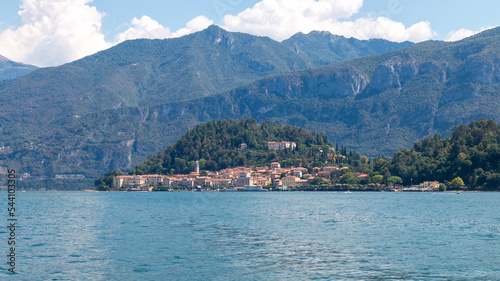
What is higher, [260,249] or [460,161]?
[460,161]

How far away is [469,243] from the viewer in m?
51.1

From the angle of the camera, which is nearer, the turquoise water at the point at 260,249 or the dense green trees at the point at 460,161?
the turquoise water at the point at 260,249

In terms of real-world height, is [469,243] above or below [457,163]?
below

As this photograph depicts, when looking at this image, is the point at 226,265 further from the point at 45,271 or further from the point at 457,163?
the point at 457,163

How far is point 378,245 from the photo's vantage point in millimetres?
49719

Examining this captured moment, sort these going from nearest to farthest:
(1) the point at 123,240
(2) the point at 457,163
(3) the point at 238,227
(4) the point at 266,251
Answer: (4) the point at 266,251
(1) the point at 123,240
(3) the point at 238,227
(2) the point at 457,163

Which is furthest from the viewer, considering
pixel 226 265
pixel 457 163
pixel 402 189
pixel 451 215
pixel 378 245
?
pixel 402 189

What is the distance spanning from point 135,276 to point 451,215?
51.2m

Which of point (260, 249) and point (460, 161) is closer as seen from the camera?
point (260, 249)

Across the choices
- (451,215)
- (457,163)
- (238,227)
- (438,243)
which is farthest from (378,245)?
(457,163)

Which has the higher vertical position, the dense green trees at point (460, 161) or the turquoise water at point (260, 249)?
the dense green trees at point (460, 161)

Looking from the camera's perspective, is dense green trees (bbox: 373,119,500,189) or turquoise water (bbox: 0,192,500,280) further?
dense green trees (bbox: 373,119,500,189)

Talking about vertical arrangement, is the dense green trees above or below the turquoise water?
above

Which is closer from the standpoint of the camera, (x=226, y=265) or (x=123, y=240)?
(x=226, y=265)
